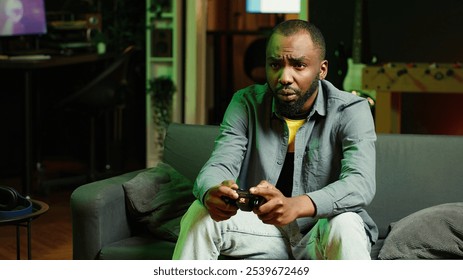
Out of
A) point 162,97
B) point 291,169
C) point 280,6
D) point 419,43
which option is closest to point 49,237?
point 162,97

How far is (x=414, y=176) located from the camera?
3.36 meters

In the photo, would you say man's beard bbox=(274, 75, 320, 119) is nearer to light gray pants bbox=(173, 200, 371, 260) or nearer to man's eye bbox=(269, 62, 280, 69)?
man's eye bbox=(269, 62, 280, 69)

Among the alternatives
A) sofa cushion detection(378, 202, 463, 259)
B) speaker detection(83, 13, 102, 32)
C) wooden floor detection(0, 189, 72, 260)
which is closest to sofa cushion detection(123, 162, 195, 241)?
sofa cushion detection(378, 202, 463, 259)

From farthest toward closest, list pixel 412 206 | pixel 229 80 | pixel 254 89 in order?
pixel 229 80 → pixel 412 206 → pixel 254 89

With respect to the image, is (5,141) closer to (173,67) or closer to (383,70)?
(173,67)

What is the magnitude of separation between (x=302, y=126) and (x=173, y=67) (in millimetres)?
3922

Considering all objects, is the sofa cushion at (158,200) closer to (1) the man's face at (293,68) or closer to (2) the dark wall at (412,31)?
(1) the man's face at (293,68)

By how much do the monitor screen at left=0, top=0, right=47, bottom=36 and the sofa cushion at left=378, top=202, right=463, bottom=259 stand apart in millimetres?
3873

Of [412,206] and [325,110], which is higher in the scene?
[325,110]

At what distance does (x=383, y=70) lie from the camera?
584cm

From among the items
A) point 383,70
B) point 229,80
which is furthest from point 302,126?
point 229,80

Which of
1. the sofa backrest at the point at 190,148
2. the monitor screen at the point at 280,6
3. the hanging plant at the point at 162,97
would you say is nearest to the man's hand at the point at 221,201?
the sofa backrest at the point at 190,148

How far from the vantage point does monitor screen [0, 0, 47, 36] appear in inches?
241

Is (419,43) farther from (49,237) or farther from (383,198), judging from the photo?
(383,198)
